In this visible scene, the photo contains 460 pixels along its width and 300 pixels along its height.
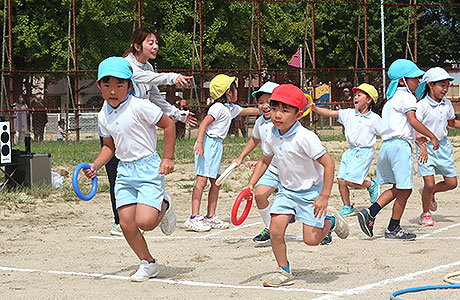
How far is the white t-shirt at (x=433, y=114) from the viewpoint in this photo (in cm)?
891

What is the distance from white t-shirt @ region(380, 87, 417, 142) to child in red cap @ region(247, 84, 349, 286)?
233 cm

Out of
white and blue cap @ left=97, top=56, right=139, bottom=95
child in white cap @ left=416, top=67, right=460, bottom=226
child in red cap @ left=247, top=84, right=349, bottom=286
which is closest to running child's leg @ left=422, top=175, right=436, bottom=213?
child in white cap @ left=416, top=67, right=460, bottom=226

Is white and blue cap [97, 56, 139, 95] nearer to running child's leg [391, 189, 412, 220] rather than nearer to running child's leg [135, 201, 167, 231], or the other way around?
running child's leg [135, 201, 167, 231]

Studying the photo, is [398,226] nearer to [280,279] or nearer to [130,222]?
[280,279]

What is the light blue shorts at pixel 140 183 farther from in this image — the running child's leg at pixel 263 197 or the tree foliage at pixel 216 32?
the tree foliage at pixel 216 32

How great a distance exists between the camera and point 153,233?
30.1 feet

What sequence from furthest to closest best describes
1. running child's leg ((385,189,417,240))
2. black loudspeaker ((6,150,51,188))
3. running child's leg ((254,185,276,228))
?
black loudspeaker ((6,150,51,188)) < running child's leg ((385,189,417,240)) < running child's leg ((254,185,276,228))

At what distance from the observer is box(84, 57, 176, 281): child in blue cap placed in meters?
6.30

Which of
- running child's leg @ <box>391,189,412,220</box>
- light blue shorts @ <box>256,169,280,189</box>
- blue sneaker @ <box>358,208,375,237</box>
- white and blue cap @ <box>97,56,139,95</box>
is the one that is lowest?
blue sneaker @ <box>358,208,375,237</box>

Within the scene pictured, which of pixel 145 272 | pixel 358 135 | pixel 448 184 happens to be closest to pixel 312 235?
pixel 145 272

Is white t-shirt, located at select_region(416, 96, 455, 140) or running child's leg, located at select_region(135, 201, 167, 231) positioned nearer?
running child's leg, located at select_region(135, 201, 167, 231)

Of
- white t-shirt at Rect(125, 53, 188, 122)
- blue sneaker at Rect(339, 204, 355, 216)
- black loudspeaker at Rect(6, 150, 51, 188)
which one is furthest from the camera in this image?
black loudspeaker at Rect(6, 150, 51, 188)

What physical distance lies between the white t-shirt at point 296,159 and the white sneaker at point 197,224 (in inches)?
119

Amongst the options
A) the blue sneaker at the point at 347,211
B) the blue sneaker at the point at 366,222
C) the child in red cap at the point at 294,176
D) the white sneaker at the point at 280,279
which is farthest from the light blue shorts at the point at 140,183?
the blue sneaker at the point at 347,211
